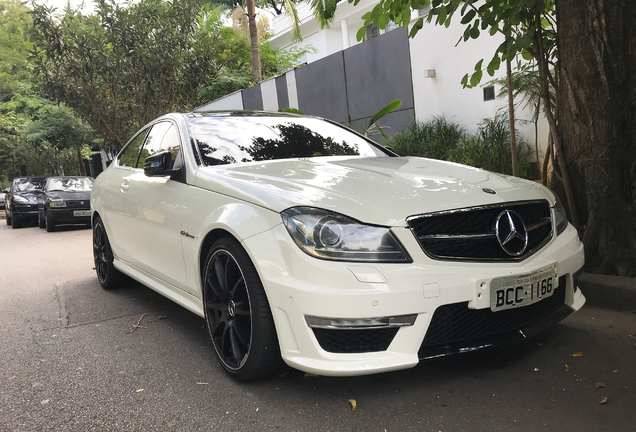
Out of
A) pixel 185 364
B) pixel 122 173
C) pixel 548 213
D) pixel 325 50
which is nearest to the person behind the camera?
pixel 548 213

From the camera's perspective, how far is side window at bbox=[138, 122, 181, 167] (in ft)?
12.5

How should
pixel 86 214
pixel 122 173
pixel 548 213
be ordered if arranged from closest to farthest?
pixel 548 213 < pixel 122 173 < pixel 86 214

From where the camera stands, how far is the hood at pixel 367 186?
2475 millimetres

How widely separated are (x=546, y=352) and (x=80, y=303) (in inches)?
159

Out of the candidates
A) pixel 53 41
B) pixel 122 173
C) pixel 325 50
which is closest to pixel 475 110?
pixel 122 173

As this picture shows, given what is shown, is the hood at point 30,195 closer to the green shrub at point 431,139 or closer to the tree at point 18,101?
the tree at point 18,101

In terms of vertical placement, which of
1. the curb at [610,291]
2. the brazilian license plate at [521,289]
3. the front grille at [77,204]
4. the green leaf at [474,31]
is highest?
the green leaf at [474,31]

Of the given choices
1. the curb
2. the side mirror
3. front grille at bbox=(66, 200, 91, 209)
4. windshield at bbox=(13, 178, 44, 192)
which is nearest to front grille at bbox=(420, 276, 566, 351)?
the curb

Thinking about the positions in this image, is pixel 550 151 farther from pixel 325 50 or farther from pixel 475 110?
pixel 325 50

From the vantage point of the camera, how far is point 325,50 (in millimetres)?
25047

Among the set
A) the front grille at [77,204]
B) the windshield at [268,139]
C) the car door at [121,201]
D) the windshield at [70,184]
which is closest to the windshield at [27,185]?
the windshield at [70,184]

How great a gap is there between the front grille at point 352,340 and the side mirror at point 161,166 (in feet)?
5.38

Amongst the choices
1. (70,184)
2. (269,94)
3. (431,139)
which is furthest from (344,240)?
(269,94)

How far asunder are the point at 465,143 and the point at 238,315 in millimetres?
6788
